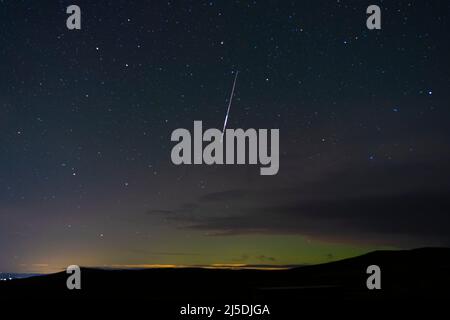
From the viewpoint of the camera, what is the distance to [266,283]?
23.1 metres

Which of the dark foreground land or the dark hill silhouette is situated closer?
the dark foreground land

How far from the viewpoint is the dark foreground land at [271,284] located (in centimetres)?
1391

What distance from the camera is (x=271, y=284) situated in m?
22.5

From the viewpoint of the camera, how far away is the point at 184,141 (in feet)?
42.9

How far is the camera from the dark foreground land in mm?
13906

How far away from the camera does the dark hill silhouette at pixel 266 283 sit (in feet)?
47.7

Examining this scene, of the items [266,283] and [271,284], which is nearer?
[271,284]

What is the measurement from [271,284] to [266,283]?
22.7 inches

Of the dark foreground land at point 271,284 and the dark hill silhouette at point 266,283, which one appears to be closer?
the dark foreground land at point 271,284

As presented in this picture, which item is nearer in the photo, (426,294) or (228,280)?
(426,294)
